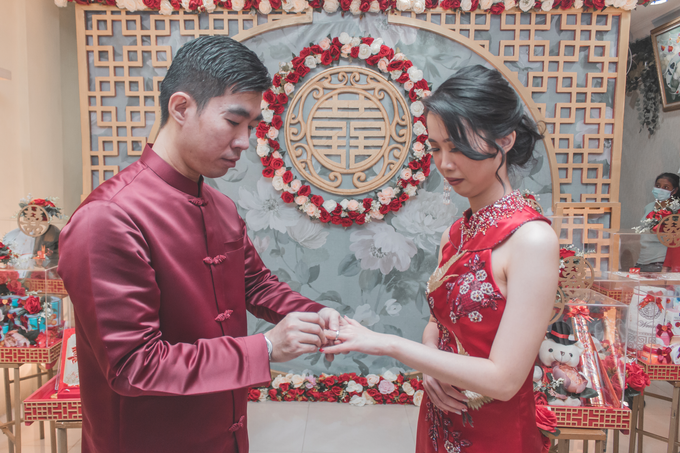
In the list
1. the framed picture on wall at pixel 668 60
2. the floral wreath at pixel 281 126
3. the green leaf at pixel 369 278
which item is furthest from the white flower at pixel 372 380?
the framed picture on wall at pixel 668 60

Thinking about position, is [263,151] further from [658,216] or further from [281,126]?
[658,216]

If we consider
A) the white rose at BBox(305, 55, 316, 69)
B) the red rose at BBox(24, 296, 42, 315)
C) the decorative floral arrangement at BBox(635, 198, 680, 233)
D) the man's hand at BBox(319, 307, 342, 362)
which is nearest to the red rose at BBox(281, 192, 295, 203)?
the white rose at BBox(305, 55, 316, 69)

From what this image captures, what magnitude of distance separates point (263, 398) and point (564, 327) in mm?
2276

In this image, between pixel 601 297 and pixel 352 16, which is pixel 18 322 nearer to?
pixel 352 16

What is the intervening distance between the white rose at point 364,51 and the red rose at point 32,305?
100 inches

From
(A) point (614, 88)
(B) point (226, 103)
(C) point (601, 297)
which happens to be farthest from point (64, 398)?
(A) point (614, 88)

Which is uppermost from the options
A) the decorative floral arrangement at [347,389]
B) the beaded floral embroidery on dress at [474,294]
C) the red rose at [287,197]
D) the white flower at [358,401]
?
the red rose at [287,197]

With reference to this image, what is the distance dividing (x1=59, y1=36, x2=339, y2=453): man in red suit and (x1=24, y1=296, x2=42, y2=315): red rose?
1399mm

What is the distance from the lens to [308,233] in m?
3.21

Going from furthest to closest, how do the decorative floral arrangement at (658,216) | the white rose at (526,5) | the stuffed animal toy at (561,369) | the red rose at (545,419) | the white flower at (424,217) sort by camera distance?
1. the white flower at (424,217)
2. the white rose at (526,5)
3. the decorative floral arrangement at (658,216)
4. the stuffed animal toy at (561,369)
5. the red rose at (545,419)

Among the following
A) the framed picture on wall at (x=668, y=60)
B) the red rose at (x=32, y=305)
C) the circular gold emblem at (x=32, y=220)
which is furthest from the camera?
the framed picture on wall at (x=668, y=60)

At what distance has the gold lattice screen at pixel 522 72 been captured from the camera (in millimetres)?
3037

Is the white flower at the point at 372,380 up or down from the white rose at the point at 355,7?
down

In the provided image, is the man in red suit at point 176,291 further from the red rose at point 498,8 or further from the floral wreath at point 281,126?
the red rose at point 498,8
